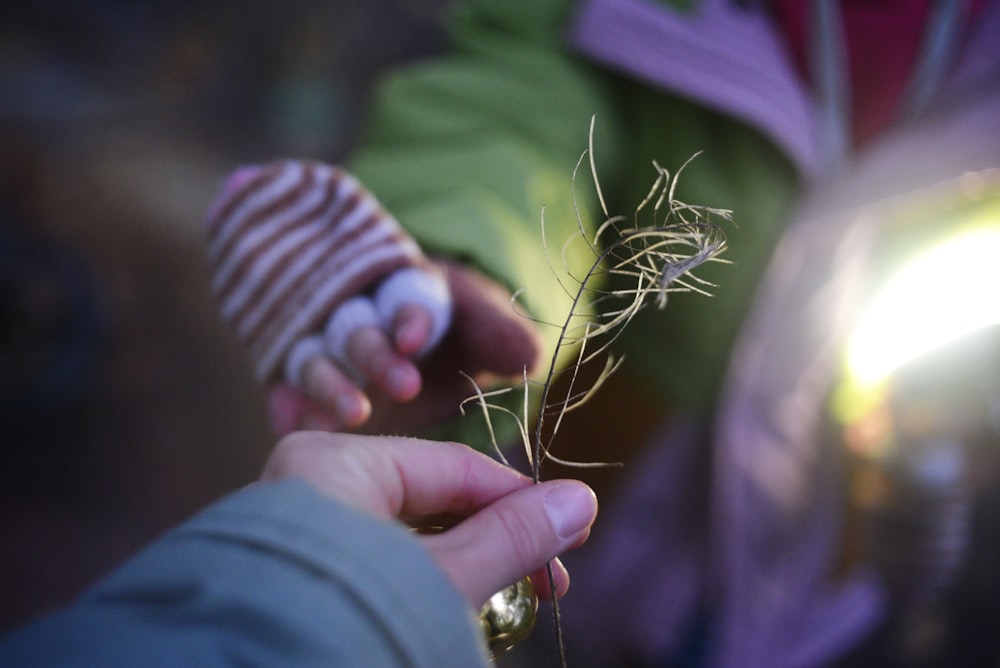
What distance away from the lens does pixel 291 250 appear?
0.40m

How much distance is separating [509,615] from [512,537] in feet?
0.09

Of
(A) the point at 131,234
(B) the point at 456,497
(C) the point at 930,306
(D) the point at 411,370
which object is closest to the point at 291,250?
(D) the point at 411,370

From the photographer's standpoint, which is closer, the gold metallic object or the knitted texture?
the gold metallic object

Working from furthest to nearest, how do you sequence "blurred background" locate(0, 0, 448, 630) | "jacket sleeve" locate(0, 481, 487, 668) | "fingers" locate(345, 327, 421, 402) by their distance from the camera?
"blurred background" locate(0, 0, 448, 630) → "fingers" locate(345, 327, 421, 402) → "jacket sleeve" locate(0, 481, 487, 668)

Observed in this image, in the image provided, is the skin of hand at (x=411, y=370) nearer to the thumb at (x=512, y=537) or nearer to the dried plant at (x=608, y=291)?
the dried plant at (x=608, y=291)

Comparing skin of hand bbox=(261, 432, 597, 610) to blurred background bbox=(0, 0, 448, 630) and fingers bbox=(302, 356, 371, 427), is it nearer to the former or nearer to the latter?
fingers bbox=(302, 356, 371, 427)

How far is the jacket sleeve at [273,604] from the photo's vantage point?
15 cm

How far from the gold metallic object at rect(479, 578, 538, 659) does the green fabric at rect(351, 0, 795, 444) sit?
0.84 ft

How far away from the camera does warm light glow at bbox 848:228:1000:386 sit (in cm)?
46

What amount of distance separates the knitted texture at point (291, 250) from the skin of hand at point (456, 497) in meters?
0.18

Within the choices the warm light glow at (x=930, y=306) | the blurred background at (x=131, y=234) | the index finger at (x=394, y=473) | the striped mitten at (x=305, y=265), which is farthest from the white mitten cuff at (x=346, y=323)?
the blurred background at (x=131, y=234)

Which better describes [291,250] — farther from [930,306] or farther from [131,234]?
[131,234]

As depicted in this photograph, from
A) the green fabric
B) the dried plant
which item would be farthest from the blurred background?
the dried plant

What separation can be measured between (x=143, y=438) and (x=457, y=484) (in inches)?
35.8
